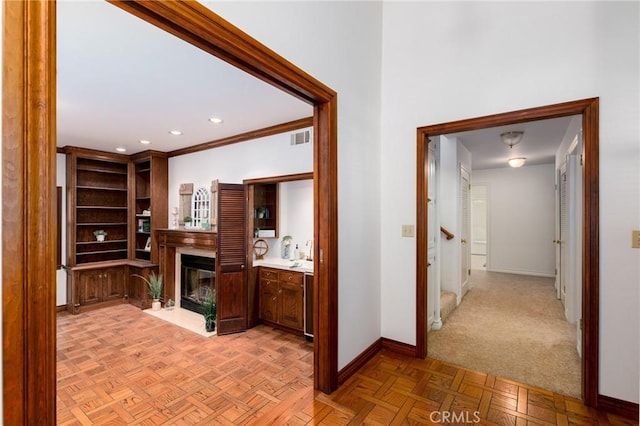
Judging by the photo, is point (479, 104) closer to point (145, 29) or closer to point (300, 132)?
point (300, 132)

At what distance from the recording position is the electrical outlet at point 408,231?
2.71 m

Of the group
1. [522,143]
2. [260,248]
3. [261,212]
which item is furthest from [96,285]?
[522,143]

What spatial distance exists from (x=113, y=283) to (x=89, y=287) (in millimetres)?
347

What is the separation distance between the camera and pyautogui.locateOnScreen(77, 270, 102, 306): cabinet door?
4836 millimetres

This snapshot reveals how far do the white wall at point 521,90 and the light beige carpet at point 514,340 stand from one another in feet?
1.59

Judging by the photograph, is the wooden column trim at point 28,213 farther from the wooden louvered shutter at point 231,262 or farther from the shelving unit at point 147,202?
the shelving unit at point 147,202

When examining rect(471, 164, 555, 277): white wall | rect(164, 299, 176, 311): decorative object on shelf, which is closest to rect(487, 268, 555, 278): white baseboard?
rect(471, 164, 555, 277): white wall

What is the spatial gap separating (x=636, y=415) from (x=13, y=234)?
3.32m

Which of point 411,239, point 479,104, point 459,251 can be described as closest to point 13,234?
point 411,239

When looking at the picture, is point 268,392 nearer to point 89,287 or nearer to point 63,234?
point 89,287

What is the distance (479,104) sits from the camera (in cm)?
244

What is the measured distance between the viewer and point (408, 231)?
2729 millimetres

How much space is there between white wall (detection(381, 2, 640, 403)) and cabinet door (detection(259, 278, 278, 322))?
5.19 ft

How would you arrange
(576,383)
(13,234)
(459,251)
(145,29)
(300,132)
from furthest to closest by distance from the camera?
(459,251) < (300,132) < (576,383) < (145,29) < (13,234)
